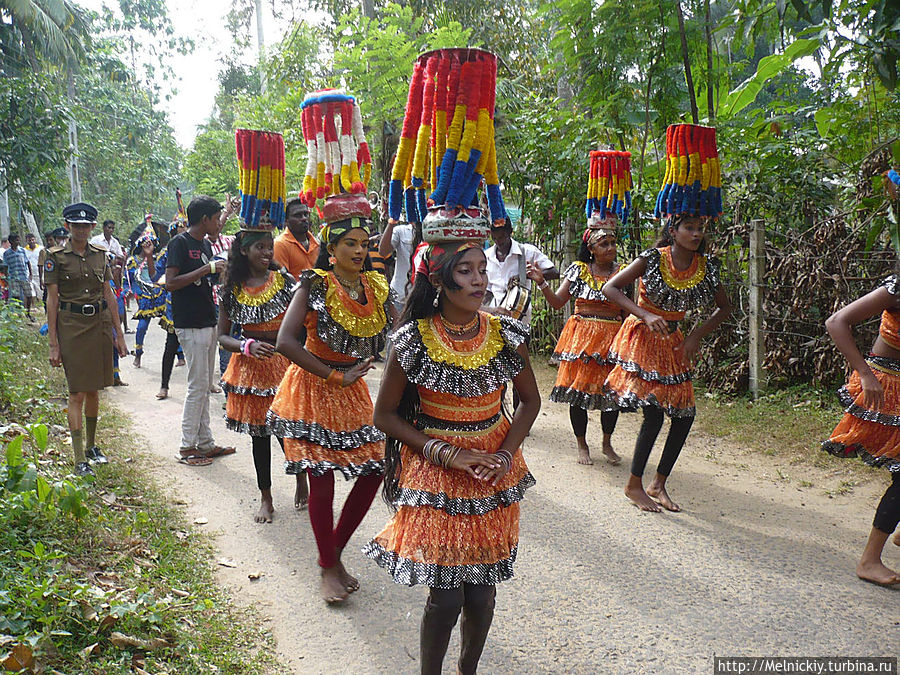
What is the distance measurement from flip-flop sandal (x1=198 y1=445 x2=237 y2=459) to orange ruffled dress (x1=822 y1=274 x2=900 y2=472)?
4.78m

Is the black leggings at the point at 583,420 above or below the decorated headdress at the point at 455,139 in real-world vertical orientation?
below

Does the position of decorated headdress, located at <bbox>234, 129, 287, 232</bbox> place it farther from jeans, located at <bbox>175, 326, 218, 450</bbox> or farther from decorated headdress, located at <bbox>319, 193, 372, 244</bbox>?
jeans, located at <bbox>175, 326, 218, 450</bbox>

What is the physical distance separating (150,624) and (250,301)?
2.24 meters

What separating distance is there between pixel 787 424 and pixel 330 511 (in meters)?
4.77

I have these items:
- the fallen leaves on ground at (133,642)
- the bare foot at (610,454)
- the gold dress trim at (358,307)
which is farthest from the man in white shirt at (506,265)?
the fallen leaves on ground at (133,642)

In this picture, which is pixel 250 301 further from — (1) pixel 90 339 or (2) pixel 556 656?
(2) pixel 556 656

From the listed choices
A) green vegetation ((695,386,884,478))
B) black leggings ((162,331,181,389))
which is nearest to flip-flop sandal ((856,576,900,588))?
green vegetation ((695,386,884,478))

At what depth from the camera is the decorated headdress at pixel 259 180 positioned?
4867mm

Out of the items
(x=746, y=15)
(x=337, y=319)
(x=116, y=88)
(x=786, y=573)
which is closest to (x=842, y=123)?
(x=746, y=15)

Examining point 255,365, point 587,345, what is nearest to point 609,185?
point 587,345

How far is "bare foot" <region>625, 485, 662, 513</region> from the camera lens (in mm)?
4840

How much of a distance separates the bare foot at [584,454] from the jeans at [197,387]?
3261 millimetres

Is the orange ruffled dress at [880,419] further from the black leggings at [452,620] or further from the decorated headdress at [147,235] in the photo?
the decorated headdress at [147,235]

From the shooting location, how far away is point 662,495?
195 inches
